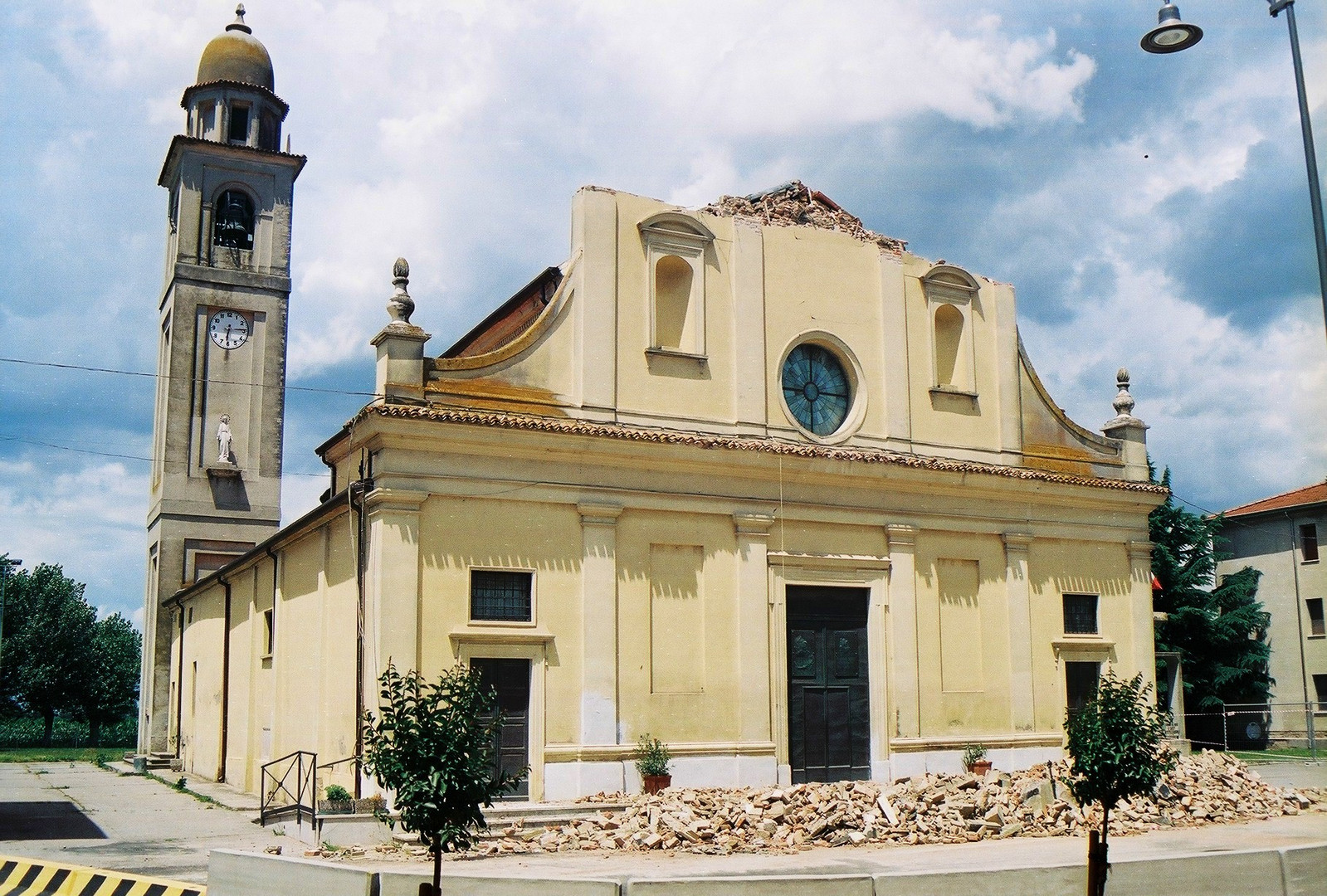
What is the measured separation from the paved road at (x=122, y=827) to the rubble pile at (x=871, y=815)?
4221 mm

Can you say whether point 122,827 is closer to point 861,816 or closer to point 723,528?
point 723,528

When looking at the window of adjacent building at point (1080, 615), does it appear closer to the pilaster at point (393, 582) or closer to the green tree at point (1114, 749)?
the green tree at point (1114, 749)

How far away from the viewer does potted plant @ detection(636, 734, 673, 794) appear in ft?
66.1

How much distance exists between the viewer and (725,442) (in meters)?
21.9

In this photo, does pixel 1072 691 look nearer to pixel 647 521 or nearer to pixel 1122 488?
pixel 1122 488

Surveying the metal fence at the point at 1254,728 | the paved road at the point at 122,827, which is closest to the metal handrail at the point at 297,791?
the paved road at the point at 122,827

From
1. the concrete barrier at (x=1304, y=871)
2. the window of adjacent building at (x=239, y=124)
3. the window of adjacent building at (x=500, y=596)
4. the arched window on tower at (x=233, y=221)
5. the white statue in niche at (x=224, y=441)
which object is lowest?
the concrete barrier at (x=1304, y=871)

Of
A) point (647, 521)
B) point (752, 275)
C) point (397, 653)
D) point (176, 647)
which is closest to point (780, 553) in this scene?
point (647, 521)

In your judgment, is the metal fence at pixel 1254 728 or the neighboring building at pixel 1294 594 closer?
the metal fence at pixel 1254 728

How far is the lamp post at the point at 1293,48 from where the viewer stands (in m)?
12.1

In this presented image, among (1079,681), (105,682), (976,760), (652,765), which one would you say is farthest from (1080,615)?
(105,682)

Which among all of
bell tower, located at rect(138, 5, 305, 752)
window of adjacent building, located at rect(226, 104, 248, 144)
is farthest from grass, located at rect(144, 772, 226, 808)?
window of adjacent building, located at rect(226, 104, 248, 144)

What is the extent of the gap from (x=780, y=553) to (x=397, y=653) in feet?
23.9

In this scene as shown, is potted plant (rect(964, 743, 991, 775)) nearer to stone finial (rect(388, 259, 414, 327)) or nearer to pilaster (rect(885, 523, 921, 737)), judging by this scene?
pilaster (rect(885, 523, 921, 737))
